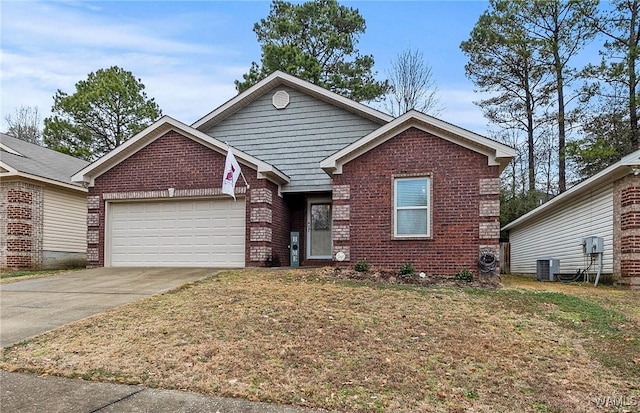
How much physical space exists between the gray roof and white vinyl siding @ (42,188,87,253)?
2.17 ft

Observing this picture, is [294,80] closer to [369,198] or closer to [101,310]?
[369,198]

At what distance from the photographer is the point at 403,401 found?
4.34m

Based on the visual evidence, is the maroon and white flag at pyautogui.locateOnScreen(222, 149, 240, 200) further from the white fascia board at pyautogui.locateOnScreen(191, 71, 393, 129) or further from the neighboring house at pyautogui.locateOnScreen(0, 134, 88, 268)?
the neighboring house at pyautogui.locateOnScreen(0, 134, 88, 268)

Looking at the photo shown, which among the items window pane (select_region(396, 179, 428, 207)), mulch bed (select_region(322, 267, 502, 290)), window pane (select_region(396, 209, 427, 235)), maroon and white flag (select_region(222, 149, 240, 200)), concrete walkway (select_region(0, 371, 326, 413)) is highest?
maroon and white flag (select_region(222, 149, 240, 200))

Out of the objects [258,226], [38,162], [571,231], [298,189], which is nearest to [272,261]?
[258,226]

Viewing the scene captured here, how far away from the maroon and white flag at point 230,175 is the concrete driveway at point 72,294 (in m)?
2.14

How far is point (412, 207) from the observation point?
37.8 feet

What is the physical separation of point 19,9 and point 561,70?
23.5 meters

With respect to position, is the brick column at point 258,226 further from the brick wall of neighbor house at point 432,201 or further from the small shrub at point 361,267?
the small shrub at point 361,267

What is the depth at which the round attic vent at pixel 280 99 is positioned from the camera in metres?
15.5

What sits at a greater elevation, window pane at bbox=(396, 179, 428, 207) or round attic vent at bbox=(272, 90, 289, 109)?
round attic vent at bbox=(272, 90, 289, 109)

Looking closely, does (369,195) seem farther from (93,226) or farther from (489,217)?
(93,226)

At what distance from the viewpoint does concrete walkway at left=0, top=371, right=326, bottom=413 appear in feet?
13.8

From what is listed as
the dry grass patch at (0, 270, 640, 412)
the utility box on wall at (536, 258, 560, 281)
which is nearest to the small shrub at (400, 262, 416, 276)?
the dry grass patch at (0, 270, 640, 412)
